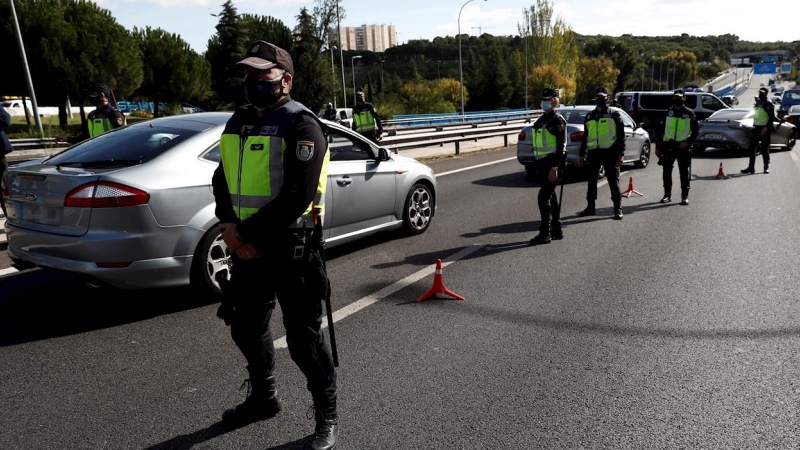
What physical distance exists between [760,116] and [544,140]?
9305 mm

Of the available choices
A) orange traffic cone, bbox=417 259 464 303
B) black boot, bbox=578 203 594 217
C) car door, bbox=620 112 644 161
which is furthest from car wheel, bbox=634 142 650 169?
orange traffic cone, bbox=417 259 464 303

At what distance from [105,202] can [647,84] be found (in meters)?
182

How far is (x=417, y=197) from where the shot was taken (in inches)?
311

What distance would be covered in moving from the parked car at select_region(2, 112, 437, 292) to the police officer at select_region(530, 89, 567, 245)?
379 cm

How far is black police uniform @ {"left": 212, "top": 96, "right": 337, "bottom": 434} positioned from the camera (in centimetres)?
291

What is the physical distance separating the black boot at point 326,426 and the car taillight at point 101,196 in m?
2.45

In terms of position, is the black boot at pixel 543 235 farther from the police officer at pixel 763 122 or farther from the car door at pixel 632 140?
the police officer at pixel 763 122

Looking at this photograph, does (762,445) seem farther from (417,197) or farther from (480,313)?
(417,197)

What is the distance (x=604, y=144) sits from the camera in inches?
378

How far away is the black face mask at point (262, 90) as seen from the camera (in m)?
2.97

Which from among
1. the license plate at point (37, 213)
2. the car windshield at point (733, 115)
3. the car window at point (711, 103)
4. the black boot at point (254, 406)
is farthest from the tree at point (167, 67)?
the black boot at point (254, 406)

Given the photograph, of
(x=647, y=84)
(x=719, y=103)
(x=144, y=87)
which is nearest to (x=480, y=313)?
(x=719, y=103)

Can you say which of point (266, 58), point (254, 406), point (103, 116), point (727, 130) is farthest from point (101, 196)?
point (727, 130)

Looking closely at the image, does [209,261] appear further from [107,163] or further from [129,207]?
[107,163]
